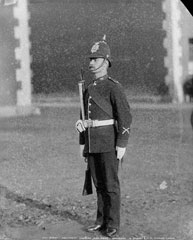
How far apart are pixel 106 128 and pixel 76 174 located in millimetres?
741

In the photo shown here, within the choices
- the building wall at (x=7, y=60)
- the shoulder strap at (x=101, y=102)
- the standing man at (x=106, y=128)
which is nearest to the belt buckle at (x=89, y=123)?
the standing man at (x=106, y=128)

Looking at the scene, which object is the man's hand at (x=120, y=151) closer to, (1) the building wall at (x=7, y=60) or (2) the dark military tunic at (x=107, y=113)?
(2) the dark military tunic at (x=107, y=113)

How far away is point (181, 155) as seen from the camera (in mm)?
3504

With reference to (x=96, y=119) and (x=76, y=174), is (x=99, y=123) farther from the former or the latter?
(x=76, y=174)

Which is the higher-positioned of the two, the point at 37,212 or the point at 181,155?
the point at 181,155

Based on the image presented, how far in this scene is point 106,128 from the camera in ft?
9.61

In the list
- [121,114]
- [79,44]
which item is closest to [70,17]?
[79,44]

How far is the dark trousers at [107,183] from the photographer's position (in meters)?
2.93

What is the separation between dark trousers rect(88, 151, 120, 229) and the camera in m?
2.93

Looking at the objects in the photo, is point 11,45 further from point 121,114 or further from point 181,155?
point 181,155

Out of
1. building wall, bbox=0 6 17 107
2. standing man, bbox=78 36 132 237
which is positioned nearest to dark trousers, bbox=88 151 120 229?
standing man, bbox=78 36 132 237

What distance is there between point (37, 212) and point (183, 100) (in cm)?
120

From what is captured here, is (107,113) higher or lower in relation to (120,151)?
higher

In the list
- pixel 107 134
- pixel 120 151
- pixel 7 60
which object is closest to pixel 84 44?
pixel 7 60
